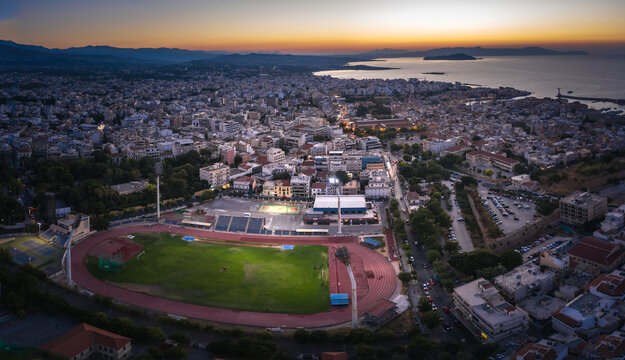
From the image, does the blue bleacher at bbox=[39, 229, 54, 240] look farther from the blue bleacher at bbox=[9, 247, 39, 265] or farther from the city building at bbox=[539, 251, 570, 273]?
the city building at bbox=[539, 251, 570, 273]

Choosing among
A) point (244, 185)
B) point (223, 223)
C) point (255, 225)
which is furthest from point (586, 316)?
point (244, 185)

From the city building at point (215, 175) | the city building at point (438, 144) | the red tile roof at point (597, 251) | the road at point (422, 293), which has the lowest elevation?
the road at point (422, 293)

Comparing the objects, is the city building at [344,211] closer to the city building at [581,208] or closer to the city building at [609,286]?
the city building at [581,208]

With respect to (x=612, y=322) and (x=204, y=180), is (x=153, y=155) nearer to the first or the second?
(x=204, y=180)

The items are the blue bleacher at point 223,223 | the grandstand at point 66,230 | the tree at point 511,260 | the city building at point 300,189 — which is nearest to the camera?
the tree at point 511,260

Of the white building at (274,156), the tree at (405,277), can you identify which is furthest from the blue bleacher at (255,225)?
the white building at (274,156)
